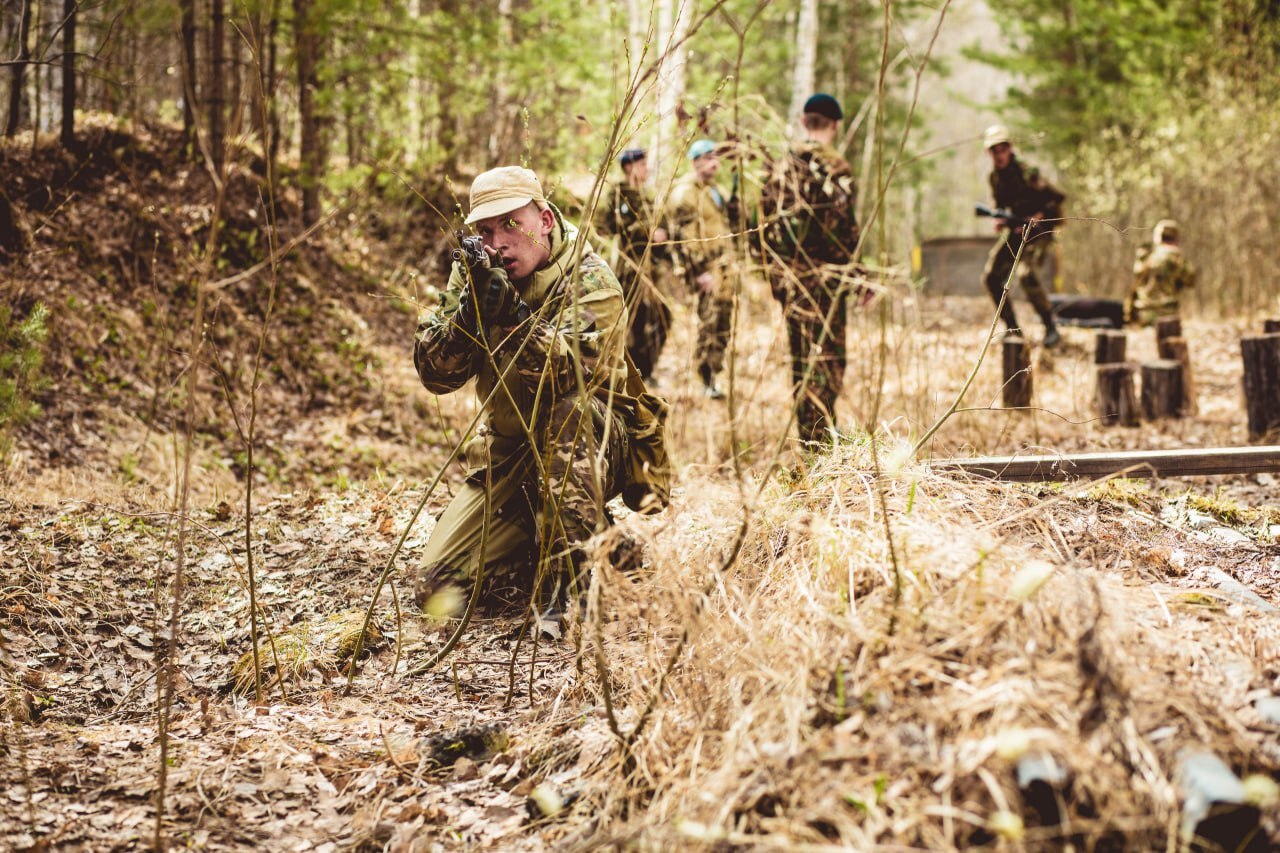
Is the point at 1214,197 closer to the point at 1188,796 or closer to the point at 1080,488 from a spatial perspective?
the point at 1080,488

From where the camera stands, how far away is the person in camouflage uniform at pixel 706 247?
686cm

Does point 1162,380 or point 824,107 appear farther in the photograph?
point 1162,380

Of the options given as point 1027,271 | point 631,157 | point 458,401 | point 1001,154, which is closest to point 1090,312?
point 1027,271

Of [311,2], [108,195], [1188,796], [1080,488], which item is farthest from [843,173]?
[108,195]

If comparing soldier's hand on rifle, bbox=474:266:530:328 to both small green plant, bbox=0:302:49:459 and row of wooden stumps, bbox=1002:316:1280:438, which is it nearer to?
small green plant, bbox=0:302:49:459

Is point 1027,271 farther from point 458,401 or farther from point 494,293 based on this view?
point 494,293

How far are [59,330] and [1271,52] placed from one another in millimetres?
16112

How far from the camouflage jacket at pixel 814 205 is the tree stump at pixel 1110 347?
3.11 metres

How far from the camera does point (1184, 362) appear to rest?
26.7 ft

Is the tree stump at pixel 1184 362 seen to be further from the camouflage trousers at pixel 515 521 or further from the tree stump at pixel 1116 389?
the camouflage trousers at pixel 515 521

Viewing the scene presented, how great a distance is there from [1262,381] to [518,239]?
5500 mm

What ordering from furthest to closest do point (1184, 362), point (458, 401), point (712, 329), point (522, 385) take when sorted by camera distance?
point (458, 401), point (1184, 362), point (712, 329), point (522, 385)

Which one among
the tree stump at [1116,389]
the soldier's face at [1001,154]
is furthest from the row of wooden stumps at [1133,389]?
the soldier's face at [1001,154]

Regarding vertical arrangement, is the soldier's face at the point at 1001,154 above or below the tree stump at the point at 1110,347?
above
